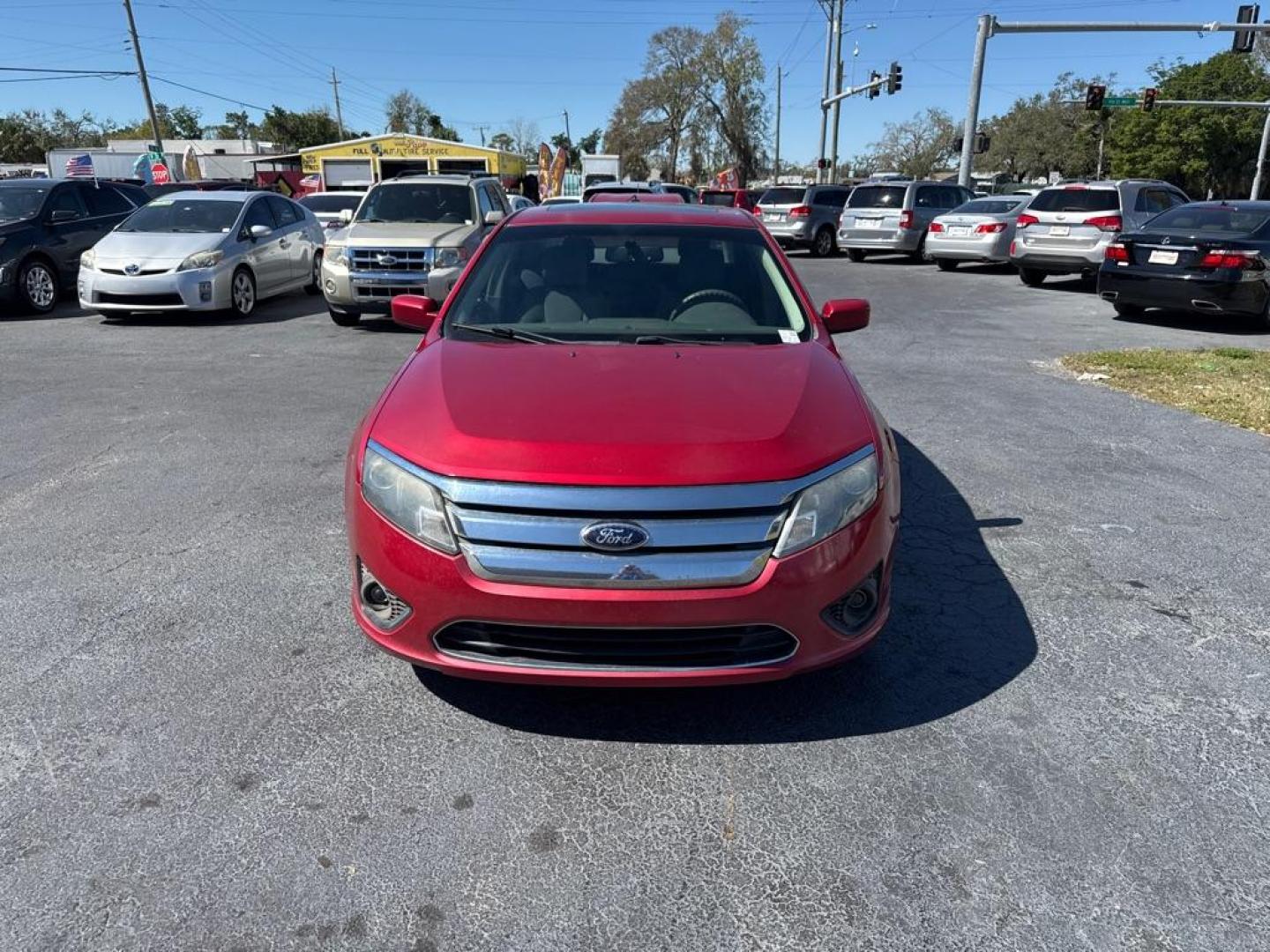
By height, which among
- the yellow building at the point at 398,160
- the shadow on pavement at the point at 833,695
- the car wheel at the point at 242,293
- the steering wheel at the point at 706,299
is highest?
the yellow building at the point at 398,160

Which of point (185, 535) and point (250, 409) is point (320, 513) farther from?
point (250, 409)

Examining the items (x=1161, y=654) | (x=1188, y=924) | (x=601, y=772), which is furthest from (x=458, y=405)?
(x=1161, y=654)

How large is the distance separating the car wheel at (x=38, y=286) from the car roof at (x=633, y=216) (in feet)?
33.5

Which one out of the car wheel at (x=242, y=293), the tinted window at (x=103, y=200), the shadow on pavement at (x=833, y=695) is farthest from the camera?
the tinted window at (x=103, y=200)

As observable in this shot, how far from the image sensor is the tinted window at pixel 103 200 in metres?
13.1

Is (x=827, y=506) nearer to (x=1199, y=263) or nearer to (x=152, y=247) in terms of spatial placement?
(x=1199, y=263)

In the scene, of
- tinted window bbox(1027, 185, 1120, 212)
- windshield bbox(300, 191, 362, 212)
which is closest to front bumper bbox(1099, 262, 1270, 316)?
tinted window bbox(1027, 185, 1120, 212)

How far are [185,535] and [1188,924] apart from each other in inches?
173

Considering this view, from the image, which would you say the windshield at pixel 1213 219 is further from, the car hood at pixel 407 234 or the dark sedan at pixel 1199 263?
the car hood at pixel 407 234

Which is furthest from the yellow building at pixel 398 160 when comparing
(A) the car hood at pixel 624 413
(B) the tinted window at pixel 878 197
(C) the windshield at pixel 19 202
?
(A) the car hood at pixel 624 413

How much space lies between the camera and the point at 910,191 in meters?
20.5

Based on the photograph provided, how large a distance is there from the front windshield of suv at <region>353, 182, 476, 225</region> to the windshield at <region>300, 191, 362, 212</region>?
8.45 meters

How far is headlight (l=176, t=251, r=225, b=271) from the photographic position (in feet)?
35.7

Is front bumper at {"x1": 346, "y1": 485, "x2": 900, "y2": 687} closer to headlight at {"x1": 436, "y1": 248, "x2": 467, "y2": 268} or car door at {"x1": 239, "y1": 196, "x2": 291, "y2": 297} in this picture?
headlight at {"x1": 436, "y1": 248, "x2": 467, "y2": 268}
